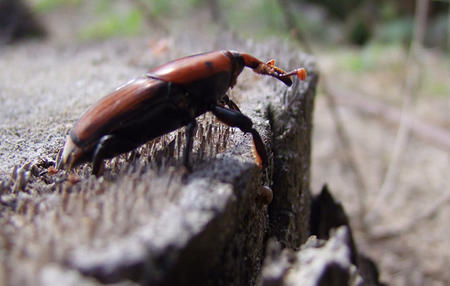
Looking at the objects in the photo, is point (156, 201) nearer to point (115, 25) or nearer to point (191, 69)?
point (191, 69)

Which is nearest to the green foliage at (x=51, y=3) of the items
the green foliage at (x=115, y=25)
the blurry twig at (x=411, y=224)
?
the green foliage at (x=115, y=25)

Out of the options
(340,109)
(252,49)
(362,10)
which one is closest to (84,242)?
(252,49)

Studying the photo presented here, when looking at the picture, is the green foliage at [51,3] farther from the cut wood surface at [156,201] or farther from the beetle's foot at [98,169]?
the beetle's foot at [98,169]

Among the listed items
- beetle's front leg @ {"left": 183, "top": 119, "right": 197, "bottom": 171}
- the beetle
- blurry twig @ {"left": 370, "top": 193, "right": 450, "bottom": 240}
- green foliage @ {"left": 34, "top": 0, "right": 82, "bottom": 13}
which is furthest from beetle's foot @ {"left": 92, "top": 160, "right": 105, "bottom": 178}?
green foliage @ {"left": 34, "top": 0, "right": 82, "bottom": 13}

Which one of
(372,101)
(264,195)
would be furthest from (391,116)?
(264,195)

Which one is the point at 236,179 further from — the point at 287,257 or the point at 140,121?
the point at 140,121

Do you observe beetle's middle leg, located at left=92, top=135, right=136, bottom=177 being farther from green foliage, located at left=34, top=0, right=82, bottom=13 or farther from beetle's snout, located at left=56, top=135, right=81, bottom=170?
green foliage, located at left=34, top=0, right=82, bottom=13

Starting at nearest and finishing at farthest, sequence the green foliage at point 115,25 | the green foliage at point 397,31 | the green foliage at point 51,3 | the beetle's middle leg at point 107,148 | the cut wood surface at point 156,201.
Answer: the cut wood surface at point 156,201 < the beetle's middle leg at point 107,148 < the green foliage at point 115,25 < the green foliage at point 397,31 < the green foliage at point 51,3
